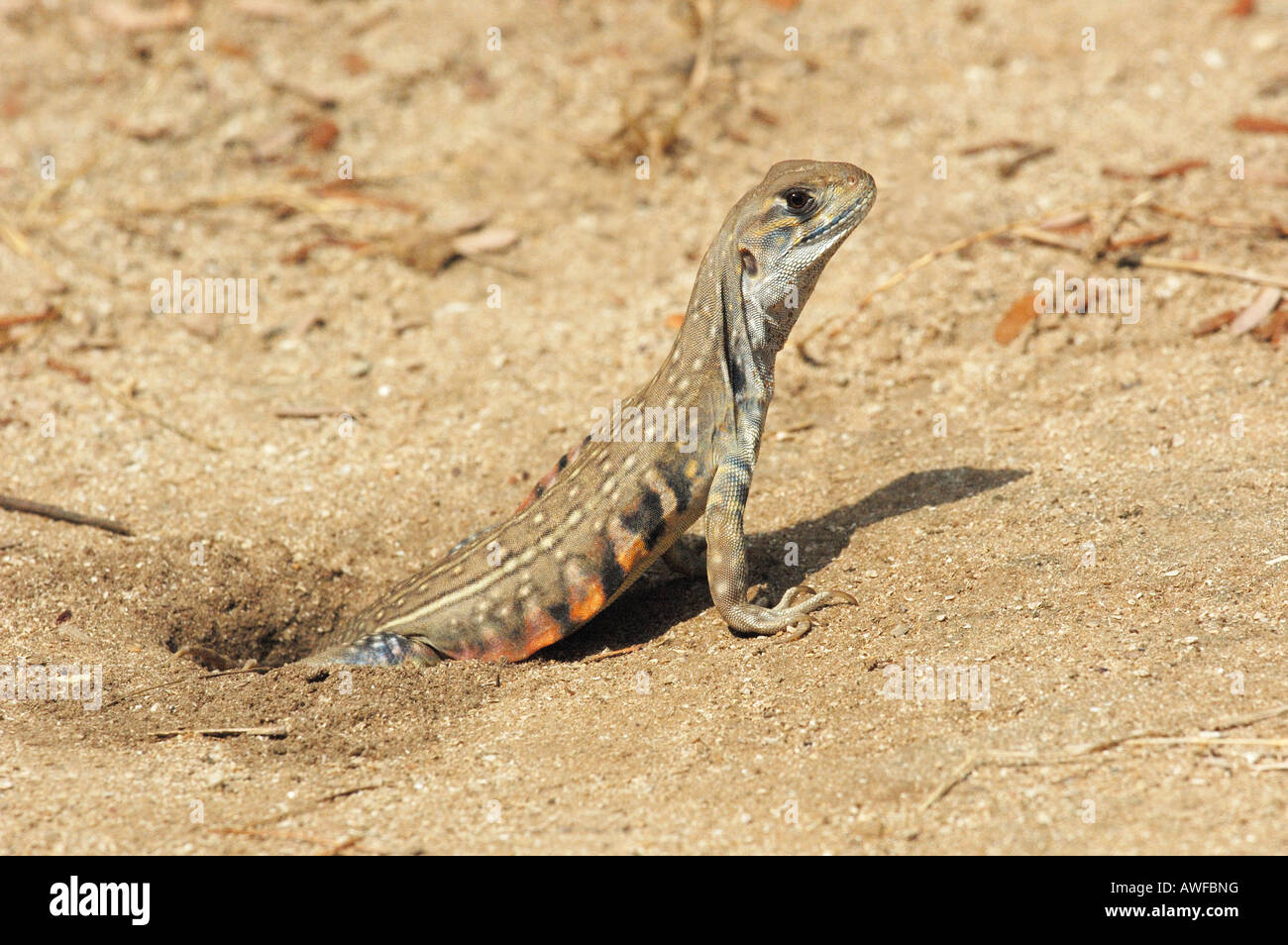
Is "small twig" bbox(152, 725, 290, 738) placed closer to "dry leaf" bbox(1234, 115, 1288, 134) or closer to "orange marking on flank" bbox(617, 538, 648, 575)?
"orange marking on flank" bbox(617, 538, 648, 575)

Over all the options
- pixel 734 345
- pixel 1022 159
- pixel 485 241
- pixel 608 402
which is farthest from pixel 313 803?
pixel 1022 159

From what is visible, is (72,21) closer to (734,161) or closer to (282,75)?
(282,75)

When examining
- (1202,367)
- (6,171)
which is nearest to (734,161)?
(1202,367)

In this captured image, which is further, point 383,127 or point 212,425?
point 383,127

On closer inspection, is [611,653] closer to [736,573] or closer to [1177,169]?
[736,573]

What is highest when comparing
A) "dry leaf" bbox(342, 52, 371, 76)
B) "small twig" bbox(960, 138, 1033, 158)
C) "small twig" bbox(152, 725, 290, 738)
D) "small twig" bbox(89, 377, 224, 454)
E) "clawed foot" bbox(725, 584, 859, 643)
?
"dry leaf" bbox(342, 52, 371, 76)

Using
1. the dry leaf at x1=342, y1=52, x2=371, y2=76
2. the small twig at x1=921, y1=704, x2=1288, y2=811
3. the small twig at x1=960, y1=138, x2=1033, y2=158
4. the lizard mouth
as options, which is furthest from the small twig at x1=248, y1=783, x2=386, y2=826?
the dry leaf at x1=342, y1=52, x2=371, y2=76
